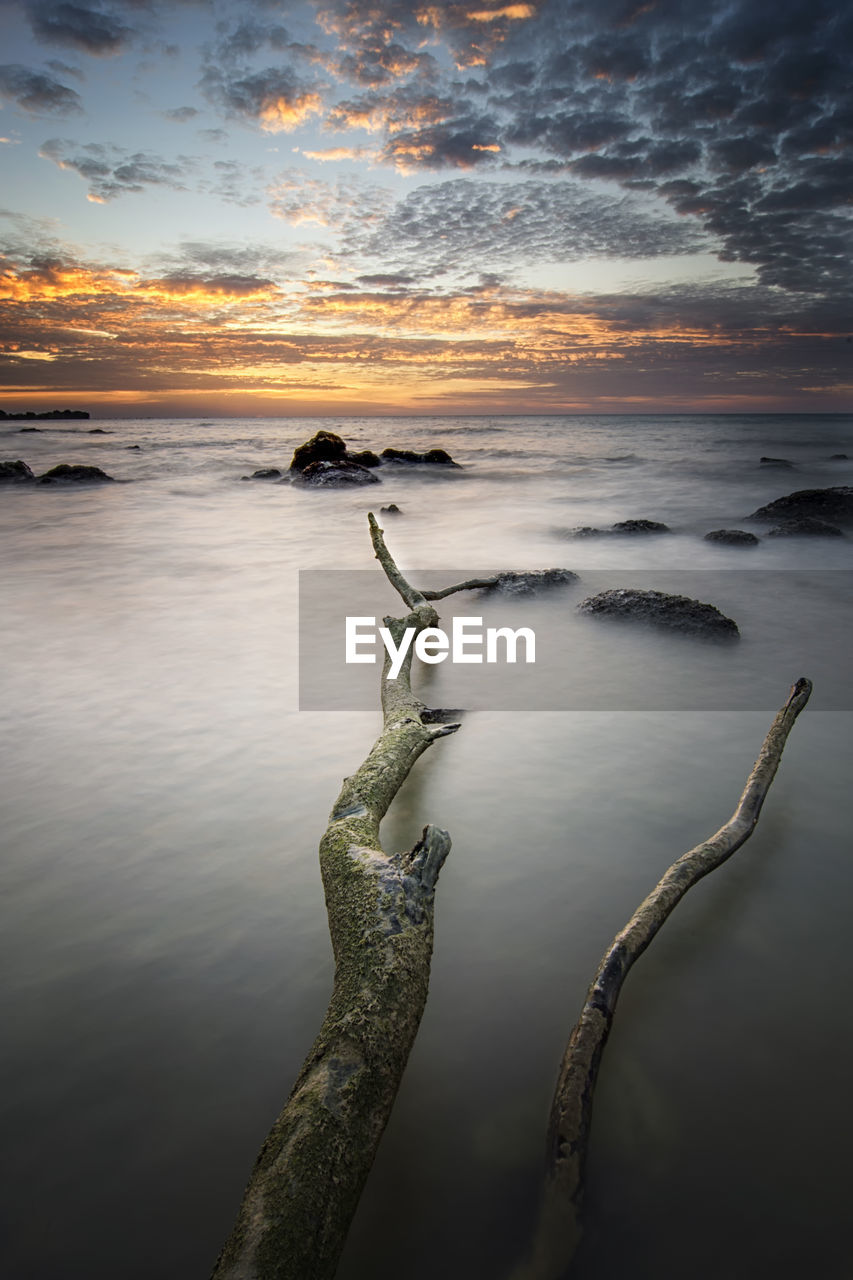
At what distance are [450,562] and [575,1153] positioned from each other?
8551 mm

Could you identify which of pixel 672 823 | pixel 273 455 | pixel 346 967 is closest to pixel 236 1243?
pixel 346 967

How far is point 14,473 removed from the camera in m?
18.8

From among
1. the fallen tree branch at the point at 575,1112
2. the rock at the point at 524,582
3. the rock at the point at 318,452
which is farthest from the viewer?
the rock at the point at 318,452

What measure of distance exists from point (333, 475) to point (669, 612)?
14.4m

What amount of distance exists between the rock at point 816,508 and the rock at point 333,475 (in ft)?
35.4

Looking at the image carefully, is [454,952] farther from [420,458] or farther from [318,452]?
[420,458]

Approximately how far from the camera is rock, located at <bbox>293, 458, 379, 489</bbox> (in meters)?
18.5

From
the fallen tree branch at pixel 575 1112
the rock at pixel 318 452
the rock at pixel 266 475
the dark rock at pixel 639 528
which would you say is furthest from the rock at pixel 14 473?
the fallen tree branch at pixel 575 1112

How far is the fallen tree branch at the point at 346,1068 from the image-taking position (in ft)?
3.81

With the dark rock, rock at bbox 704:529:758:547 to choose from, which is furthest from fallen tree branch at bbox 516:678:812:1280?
the dark rock

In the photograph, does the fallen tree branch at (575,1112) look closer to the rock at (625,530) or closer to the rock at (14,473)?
the rock at (625,530)

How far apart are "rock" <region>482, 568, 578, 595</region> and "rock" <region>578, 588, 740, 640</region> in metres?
1.05

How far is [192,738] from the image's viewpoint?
3816 mm

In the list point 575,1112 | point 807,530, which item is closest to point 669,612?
point 575,1112
